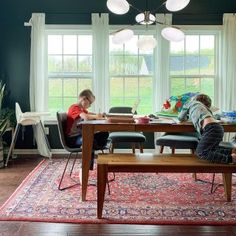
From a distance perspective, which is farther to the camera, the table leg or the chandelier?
the chandelier

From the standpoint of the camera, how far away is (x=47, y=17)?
5465 mm

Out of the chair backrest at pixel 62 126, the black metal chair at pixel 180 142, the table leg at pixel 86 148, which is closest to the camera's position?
the table leg at pixel 86 148

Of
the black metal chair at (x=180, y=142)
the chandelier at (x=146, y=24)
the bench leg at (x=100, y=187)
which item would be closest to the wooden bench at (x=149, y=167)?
the bench leg at (x=100, y=187)

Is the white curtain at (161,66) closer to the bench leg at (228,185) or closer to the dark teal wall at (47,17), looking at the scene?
the dark teal wall at (47,17)

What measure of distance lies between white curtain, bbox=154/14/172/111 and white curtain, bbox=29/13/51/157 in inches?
69.9

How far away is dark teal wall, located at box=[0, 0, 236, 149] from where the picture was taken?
548 cm

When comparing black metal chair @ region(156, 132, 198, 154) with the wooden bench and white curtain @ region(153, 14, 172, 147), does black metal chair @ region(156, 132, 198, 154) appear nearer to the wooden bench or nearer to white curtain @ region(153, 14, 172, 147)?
the wooden bench

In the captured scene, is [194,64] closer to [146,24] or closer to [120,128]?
[146,24]

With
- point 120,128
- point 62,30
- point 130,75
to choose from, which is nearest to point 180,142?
point 120,128

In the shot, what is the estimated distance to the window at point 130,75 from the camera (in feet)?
18.4

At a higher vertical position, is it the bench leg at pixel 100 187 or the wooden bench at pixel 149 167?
the wooden bench at pixel 149 167

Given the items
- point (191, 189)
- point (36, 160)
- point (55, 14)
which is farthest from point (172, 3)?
point (36, 160)

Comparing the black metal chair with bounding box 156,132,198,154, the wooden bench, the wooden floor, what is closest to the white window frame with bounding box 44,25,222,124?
the black metal chair with bounding box 156,132,198,154

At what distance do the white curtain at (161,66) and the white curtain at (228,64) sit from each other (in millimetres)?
870
